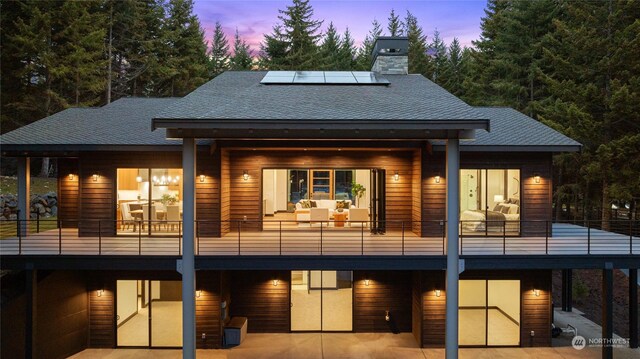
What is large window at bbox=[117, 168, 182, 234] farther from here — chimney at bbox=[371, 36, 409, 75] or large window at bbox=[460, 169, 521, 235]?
chimney at bbox=[371, 36, 409, 75]

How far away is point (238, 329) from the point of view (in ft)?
34.6

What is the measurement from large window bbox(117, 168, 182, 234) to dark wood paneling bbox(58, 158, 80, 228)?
5.91ft

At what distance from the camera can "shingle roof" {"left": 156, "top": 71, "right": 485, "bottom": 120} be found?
8172mm

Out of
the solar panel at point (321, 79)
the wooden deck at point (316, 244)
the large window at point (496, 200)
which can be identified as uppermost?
the solar panel at point (321, 79)

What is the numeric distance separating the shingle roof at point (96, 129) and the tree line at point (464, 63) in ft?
31.4

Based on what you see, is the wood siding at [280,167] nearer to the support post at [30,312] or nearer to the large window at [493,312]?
the large window at [493,312]

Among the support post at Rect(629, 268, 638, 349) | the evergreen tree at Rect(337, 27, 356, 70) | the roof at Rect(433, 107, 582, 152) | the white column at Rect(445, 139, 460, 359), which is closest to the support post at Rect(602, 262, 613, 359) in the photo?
the support post at Rect(629, 268, 638, 349)

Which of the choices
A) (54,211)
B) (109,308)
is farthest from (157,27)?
(109,308)

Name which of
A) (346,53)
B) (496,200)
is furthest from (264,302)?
(346,53)

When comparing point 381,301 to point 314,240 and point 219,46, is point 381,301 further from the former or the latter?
point 219,46

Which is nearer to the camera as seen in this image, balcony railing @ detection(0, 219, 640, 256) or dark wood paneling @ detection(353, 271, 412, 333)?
balcony railing @ detection(0, 219, 640, 256)

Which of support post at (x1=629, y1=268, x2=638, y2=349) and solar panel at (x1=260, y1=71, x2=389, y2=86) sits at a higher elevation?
solar panel at (x1=260, y1=71, x2=389, y2=86)

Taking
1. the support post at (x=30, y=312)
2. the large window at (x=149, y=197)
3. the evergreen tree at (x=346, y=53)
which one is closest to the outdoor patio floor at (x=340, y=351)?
the support post at (x=30, y=312)

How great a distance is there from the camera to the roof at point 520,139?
10.7m
